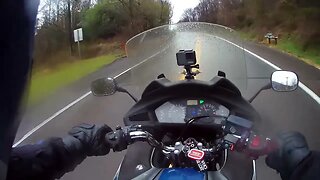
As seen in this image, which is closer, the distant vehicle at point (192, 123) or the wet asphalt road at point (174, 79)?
the distant vehicle at point (192, 123)

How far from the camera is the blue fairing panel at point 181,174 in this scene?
125cm

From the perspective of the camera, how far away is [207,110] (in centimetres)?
165

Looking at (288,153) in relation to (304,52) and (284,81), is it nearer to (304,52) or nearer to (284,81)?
(284,81)

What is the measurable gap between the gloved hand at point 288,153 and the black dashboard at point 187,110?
1.29 ft

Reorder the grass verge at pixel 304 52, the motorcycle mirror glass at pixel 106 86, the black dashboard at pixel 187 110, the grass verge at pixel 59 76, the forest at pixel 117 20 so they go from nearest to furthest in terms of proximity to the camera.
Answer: the black dashboard at pixel 187 110 < the motorcycle mirror glass at pixel 106 86 < the forest at pixel 117 20 < the grass verge at pixel 59 76 < the grass verge at pixel 304 52

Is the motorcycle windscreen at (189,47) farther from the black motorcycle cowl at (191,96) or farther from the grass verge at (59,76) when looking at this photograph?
the grass verge at (59,76)

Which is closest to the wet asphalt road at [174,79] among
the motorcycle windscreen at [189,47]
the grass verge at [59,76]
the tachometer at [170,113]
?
the motorcycle windscreen at [189,47]

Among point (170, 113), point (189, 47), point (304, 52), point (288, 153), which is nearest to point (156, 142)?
point (170, 113)

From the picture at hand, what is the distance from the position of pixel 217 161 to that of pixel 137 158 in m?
0.28

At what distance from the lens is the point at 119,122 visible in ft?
12.5

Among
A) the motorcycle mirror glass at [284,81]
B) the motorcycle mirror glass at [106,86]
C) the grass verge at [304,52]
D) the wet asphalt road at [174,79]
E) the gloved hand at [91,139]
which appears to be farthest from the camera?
the grass verge at [304,52]

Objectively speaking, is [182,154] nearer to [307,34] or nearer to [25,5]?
[25,5]

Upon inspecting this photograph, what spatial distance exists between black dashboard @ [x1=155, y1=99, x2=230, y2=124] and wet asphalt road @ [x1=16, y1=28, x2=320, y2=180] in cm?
18

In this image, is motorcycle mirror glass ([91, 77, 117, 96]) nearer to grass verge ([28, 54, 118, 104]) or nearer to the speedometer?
the speedometer
